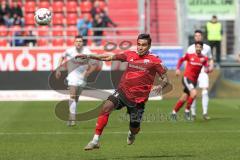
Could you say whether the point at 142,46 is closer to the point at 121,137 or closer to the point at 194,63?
the point at 121,137

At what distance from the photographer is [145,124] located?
18.8m

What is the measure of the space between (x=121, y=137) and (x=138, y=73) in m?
3.31

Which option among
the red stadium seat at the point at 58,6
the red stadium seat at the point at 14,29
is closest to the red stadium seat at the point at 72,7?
the red stadium seat at the point at 58,6

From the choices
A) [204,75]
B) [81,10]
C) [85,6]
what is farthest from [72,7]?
[204,75]

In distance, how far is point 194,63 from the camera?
768 inches

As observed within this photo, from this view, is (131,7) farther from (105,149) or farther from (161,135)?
(105,149)

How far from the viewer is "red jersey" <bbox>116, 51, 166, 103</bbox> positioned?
12.6 m

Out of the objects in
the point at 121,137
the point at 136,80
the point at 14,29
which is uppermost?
the point at 136,80

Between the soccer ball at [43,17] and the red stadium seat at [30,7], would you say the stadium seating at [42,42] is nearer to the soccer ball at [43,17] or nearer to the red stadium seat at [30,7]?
the red stadium seat at [30,7]

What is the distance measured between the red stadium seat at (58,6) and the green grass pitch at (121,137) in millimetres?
10933

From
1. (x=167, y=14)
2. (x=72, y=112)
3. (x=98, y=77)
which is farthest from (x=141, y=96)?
(x=167, y=14)

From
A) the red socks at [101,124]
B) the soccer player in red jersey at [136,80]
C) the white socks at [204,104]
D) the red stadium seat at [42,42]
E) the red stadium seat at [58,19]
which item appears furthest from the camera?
the red stadium seat at [58,19]

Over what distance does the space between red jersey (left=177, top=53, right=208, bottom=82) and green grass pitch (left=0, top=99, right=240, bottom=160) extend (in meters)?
1.25

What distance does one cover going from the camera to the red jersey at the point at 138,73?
41.5ft
